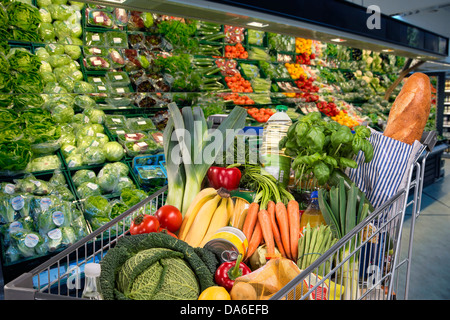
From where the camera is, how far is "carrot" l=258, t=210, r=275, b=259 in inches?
59.8

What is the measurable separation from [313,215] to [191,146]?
0.67 m

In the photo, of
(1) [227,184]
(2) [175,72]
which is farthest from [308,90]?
(1) [227,184]

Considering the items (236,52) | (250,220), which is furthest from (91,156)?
(236,52)

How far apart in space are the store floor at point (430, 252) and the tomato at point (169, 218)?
157cm

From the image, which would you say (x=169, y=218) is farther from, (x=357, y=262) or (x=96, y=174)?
(x=96, y=174)

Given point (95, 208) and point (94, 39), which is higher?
point (94, 39)

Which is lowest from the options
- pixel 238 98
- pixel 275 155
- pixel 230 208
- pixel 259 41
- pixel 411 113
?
pixel 230 208

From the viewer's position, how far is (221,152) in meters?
1.88

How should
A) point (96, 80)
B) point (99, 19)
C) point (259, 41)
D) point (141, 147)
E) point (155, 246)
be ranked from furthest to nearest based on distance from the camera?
point (259, 41)
point (99, 19)
point (96, 80)
point (141, 147)
point (155, 246)

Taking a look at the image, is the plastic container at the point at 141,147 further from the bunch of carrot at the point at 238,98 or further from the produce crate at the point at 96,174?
the bunch of carrot at the point at 238,98

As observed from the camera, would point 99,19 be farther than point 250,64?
No

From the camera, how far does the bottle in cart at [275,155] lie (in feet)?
6.05

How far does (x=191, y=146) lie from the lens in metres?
1.79

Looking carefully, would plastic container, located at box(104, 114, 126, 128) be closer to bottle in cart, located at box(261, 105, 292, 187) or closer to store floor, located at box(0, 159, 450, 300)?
store floor, located at box(0, 159, 450, 300)
